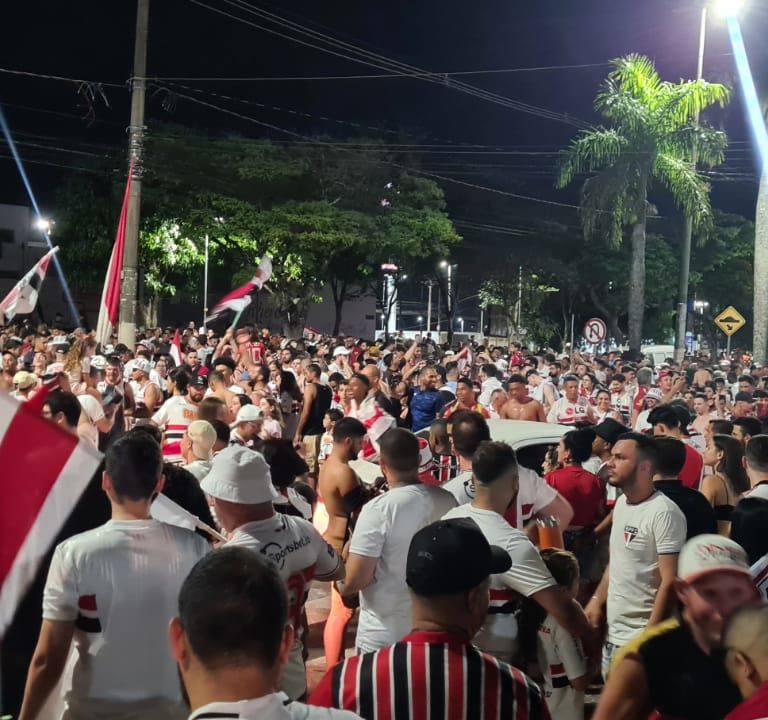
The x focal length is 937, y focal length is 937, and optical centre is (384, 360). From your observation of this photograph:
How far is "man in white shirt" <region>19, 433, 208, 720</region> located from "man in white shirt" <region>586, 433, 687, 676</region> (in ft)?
8.30

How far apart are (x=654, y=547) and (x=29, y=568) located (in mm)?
3291

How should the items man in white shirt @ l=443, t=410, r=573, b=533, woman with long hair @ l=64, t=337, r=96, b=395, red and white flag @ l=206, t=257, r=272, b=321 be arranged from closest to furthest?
1. man in white shirt @ l=443, t=410, r=573, b=533
2. woman with long hair @ l=64, t=337, r=96, b=395
3. red and white flag @ l=206, t=257, r=272, b=321

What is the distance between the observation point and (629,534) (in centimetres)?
496

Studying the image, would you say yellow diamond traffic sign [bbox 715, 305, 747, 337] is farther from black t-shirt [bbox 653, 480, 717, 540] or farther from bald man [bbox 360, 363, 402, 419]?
black t-shirt [bbox 653, 480, 717, 540]

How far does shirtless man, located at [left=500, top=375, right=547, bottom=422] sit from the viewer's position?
35.0ft

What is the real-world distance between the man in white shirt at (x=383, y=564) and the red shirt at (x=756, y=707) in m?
2.23

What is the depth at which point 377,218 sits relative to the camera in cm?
3681

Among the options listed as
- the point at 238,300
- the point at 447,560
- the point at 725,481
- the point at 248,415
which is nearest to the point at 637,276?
the point at 238,300

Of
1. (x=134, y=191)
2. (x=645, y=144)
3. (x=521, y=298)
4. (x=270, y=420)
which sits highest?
(x=645, y=144)

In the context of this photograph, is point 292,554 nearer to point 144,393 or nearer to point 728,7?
point 144,393

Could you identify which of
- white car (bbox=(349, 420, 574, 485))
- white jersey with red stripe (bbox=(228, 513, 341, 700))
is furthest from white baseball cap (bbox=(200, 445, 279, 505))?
white car (bbox=(349, 420, 574, 485))

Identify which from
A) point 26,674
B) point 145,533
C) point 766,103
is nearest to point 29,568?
point 145,533

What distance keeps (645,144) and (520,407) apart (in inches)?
794

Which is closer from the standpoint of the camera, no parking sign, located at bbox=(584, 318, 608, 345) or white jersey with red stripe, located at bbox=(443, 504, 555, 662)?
white jersey with red stripe, located at bbox=(443, 504, 555, 662)
